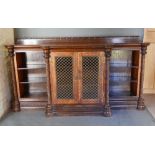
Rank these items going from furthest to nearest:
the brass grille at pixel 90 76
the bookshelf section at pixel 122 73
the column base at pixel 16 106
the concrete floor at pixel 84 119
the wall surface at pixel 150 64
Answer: the wall surface at pixel 150 64, the bookshelf section at pixel 122 73, the column base at pixel 16 106, the brass grille at pixel 90 76, the concrete floor at pixel 84 119

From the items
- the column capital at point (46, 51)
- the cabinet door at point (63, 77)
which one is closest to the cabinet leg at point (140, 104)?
the cabinet door at point (63, 77)

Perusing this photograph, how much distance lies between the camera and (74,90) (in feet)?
8.52

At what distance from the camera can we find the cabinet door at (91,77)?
2492 mm

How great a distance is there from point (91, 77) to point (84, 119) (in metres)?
0.52

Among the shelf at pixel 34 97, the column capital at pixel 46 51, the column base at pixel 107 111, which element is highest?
the column capital at pixel 46 51

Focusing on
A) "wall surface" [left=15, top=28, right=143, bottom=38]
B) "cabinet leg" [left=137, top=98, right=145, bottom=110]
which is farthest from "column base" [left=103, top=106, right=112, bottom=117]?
"wall surface" [left=15, top=28, right=143, bottom=38]

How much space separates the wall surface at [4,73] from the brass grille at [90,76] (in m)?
1.01

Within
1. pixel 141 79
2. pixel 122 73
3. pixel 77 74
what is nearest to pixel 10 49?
pixel 77 74

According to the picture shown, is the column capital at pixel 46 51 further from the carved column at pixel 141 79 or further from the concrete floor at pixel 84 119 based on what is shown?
the carved column at pixel 141 79

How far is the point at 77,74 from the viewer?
8.32 feet
